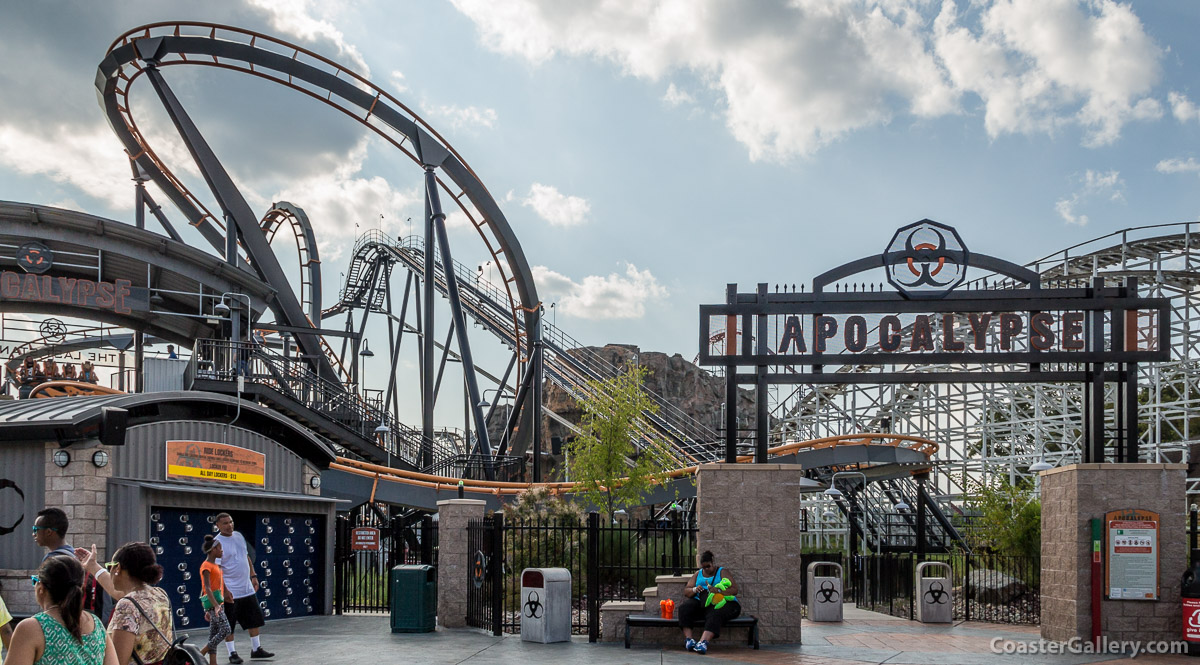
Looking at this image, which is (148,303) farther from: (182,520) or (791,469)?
(791,469)

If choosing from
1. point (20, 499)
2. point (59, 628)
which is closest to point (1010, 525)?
point (20, 499)

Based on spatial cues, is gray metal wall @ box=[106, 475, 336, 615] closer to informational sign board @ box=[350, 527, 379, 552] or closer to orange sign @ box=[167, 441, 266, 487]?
orange sign @ box=[167, 441, 266, 487]

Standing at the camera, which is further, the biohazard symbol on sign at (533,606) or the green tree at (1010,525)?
the green tree at (1010,525)

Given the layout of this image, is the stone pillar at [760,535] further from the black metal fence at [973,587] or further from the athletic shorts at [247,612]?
the athletic shorts at [247,612]

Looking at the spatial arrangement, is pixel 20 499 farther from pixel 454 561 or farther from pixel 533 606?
pixel 533 606

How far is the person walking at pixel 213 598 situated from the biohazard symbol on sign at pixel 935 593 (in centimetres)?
1124

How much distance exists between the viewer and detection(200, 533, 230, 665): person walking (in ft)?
37.1

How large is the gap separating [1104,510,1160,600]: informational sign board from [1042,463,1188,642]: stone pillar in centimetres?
11

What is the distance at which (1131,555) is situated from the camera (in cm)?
1350

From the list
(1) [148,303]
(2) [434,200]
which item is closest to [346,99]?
(2) [434,200]

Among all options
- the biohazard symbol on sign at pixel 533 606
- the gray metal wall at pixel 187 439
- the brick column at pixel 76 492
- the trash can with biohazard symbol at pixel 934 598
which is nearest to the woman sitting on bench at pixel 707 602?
the biohazard symbol on sign at pixel 533 606

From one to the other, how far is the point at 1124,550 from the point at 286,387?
19383 millimetres

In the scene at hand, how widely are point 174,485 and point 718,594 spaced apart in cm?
775

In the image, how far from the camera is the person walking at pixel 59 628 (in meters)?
4.89
